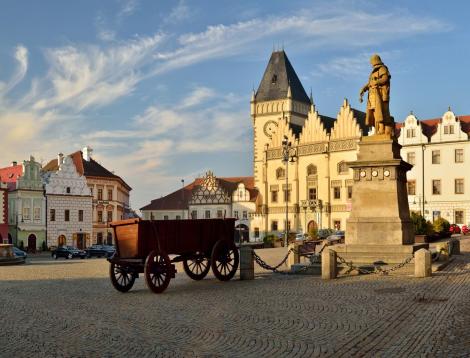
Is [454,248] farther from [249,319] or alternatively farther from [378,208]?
[249,319]

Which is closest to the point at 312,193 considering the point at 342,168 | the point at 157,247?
the point at 342,168

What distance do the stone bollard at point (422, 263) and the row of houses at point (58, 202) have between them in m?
47.9

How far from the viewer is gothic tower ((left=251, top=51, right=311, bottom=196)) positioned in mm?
84100

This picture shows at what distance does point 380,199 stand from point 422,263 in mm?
3876

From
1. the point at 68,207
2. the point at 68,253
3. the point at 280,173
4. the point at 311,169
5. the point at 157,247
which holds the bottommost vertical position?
the point at 68,253

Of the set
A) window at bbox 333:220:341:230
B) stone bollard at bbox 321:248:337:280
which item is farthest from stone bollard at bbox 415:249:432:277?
window at bbox 333:220:341:230

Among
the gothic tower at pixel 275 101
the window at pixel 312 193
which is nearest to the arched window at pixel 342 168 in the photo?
the window at pixel 312 193

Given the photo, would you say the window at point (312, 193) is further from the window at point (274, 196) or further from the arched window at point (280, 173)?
the window at point (274, 196)

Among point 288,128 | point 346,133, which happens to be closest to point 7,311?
point 346,133

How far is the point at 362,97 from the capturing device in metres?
22.0

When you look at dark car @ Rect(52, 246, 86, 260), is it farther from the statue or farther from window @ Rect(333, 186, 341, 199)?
window @ Rect(333, 186, 341, 199)

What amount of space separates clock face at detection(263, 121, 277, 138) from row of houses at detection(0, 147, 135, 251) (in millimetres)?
22451

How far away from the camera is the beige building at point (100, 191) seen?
227 feet

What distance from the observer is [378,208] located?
2038cm
